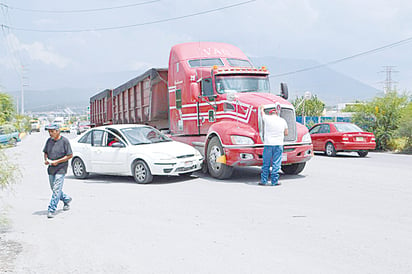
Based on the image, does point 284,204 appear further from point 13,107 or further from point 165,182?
point 13,107

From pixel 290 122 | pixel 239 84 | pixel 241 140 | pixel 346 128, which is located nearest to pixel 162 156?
pixel 241 140

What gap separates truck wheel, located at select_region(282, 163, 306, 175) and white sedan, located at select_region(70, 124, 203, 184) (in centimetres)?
240

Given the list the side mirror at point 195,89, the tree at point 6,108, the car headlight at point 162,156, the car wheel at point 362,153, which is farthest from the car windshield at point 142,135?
the car wheel at point 362,153

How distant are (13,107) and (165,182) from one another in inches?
208

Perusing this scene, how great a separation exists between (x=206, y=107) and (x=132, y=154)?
247 cm

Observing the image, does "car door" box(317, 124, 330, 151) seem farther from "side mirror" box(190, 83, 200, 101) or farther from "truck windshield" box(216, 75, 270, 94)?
"side mirror" box(190, 83, 200, 101)

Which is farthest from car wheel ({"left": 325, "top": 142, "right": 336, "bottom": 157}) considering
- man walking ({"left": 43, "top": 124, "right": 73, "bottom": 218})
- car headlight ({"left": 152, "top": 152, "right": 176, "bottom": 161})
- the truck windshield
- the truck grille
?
man walking ({"left": 43, "top": 124, "right": 73, "bottom": 218})

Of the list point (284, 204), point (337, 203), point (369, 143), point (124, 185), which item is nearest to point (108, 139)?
point (124, 185)

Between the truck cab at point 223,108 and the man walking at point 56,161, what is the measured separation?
4.16 metres

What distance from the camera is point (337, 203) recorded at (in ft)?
25.4

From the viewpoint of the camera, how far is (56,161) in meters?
7.39

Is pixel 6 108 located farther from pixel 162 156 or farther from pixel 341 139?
pixel 341 139

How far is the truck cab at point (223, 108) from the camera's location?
10523 mm

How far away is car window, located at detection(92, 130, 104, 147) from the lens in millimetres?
11828
